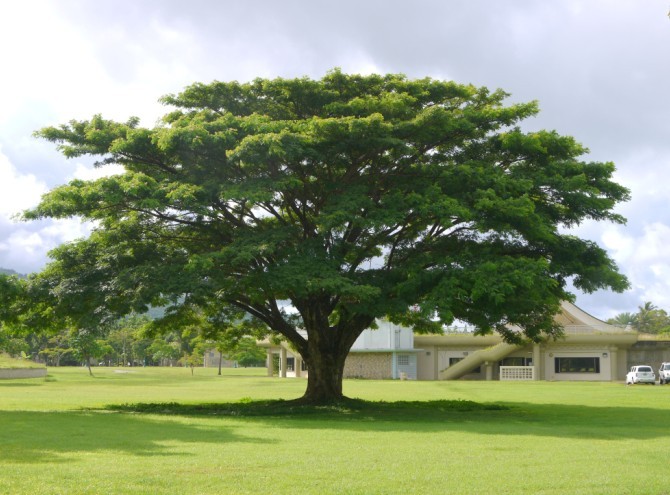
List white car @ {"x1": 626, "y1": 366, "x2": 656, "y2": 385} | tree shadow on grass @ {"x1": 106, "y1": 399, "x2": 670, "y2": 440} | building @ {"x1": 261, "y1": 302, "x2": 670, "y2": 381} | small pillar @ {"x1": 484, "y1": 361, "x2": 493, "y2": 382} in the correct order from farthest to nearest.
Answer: small pillar @ {"x1": 484, "y1": 361, "x2": 493, "y2": 382}, building @ {"x1": 261, "y1": 302, "x2": 670, "y2": 381}, white car @ {"x1": 626, "y1": 366, "x2": 656, "y2": 385}, tree shadow on grass @ {"x1": 106, "y1": 399, "x2": 670, "y2": 440}

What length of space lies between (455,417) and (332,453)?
10637mm

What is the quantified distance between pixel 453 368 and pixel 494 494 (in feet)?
180

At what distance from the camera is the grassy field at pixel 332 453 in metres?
10.3

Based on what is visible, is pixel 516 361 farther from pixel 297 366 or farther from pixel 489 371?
pixel 297 366

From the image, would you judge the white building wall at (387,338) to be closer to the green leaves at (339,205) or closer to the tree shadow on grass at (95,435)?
the green leaves at (339,205)

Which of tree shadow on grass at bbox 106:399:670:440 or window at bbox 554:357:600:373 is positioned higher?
window at bbox 554:357:600:373

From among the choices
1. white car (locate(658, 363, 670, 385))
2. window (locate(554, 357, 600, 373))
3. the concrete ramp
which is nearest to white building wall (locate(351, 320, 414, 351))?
the concrete ramp

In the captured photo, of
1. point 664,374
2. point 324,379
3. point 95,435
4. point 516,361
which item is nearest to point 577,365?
point 516,361

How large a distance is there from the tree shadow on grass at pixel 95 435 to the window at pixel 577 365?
Answer: 4732cm

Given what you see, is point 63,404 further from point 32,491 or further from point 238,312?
point 32,491

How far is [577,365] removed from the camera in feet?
206

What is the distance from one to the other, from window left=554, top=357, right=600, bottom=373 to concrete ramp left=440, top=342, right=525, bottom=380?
4.06 m

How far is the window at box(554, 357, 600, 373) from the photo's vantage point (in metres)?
62.2

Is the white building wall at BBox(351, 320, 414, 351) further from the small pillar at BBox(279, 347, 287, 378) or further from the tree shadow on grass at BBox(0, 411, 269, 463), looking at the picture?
the tree shadow on grass at BBox(0, 411, 269, 463)
